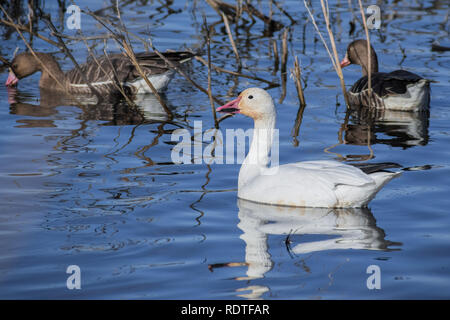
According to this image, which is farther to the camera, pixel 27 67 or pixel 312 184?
pixel 27 67

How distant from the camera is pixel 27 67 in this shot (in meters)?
12.4

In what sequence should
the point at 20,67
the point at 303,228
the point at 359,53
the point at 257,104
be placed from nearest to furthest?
the point at 303,228, the point at 257,104, the point at 20,67, the point at 359,53

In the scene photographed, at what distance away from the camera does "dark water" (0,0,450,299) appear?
588 cm

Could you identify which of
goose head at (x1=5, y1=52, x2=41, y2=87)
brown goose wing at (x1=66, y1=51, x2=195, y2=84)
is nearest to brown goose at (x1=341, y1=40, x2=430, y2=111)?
brown goose wing at (x1=66, y1=51, x2=195, y2=84)

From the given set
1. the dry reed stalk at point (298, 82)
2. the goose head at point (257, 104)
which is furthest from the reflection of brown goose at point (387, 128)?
the goose head at point (257, 104)

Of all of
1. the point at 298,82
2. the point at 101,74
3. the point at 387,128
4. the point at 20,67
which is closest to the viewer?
the point at 387,128

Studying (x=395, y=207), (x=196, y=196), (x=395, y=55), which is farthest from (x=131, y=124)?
(x=395, y=55)

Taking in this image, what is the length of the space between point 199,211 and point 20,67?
603cm

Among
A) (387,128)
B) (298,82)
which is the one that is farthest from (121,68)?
(387,128)

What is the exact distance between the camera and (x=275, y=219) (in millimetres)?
7262

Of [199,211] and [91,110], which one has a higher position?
[91,110]

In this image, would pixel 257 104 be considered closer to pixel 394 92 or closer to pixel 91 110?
pixel 394 92

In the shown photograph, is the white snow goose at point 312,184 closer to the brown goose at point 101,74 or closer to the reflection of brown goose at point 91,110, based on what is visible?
the reflection of brown goose at point 91,110
